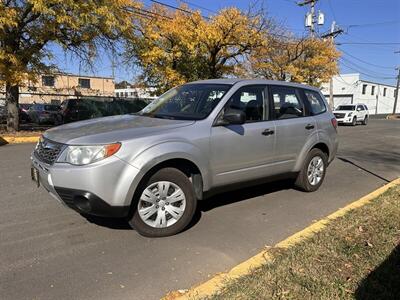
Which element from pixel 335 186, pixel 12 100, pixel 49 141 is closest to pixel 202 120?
pixel 49 141

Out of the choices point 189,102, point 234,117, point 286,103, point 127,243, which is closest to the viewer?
point 127,243

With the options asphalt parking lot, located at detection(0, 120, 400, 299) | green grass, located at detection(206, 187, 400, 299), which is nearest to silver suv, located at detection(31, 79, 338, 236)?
asphalt parking lot, located at detection(0, 120, 400, 299)

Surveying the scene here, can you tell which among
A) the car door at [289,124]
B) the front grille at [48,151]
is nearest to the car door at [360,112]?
the car door at [289,124]

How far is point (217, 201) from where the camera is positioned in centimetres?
612

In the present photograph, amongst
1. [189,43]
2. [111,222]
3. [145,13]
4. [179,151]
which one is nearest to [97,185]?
[179,151]

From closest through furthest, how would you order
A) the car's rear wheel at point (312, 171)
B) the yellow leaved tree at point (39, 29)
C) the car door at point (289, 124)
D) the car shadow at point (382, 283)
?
the car shadow at point (382, 283), the car door at point (289, 124), the car's rear wheel at point (312, 171), the yellow leaved tree at point (39, 29)

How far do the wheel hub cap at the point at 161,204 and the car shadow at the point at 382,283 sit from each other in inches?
81.9

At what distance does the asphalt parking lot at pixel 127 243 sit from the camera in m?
3.57

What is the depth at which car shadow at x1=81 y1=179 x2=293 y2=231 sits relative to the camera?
4996mm

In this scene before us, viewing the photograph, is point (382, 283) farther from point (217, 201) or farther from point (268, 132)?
point (217, 201)

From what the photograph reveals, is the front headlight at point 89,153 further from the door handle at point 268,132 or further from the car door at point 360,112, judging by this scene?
the car door at point 360,112

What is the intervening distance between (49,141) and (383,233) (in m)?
3.92

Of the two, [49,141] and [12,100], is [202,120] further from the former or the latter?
[12,100]

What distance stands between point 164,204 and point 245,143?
1414mm
